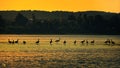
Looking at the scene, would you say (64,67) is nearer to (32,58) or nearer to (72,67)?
(72,67)

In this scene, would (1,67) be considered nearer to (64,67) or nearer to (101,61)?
(64,67)

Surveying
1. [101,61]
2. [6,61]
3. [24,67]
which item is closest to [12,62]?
[6,61]

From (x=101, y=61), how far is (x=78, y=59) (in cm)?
348

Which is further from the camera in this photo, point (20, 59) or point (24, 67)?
point (20, 59)

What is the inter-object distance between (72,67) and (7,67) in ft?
20.5

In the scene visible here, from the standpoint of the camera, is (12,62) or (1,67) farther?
(12,62)

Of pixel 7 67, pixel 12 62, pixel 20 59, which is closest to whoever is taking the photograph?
pixel 7 67

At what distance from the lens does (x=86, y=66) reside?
182 ft

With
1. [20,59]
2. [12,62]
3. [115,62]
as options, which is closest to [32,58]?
[20,59]

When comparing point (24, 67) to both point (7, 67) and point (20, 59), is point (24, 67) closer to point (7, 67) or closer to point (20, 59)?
point (7, 67)

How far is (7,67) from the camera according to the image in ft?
178

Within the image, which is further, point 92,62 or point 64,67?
point 92,62

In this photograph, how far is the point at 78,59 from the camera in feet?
211

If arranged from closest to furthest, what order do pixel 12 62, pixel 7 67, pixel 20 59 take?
pixel 7 67, pixel 12 62, pixel 20 59
